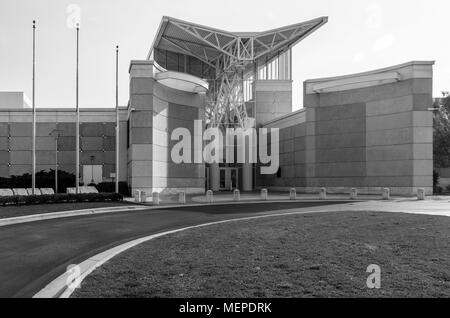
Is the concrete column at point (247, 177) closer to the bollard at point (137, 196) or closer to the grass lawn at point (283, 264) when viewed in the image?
the bollard at point (137, 196)

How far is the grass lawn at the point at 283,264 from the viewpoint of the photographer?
6230 millimetres

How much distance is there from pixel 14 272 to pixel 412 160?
103ft

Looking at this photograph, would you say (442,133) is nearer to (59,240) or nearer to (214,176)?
(214,176)

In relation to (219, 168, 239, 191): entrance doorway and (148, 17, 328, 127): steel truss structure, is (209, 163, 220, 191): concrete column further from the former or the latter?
(148, 17, 328, 127): steel truss structure

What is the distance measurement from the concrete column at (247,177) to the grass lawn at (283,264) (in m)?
33.0

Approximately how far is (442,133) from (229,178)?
23.0 metres

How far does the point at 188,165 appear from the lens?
35.8 metres

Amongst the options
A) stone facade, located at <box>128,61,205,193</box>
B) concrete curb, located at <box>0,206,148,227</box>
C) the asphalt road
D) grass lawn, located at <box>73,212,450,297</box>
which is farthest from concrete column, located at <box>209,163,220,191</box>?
grass lawn, located at <box>73,212,450,297</box>

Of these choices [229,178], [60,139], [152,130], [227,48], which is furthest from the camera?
[229,178]

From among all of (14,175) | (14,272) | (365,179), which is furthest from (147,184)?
(14,272)

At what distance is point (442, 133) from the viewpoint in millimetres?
41500

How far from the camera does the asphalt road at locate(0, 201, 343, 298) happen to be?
7590 millimetres

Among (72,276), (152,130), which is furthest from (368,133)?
(72,276)
